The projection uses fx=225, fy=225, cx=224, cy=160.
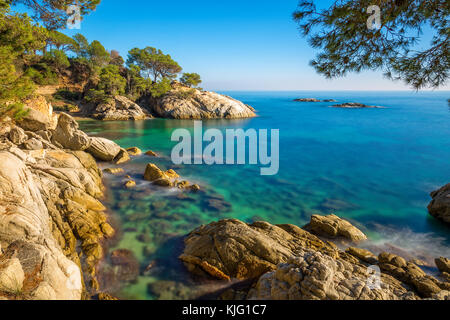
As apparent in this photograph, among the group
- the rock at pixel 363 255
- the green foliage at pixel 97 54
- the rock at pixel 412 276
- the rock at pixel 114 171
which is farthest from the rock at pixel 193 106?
the rock at pixel 412 276

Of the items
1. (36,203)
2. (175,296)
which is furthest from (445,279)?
(36,203)

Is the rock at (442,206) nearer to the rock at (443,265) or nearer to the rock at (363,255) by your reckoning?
the rock at (443,265)

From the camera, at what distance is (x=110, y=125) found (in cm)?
3064

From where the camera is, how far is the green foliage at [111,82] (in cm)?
3625

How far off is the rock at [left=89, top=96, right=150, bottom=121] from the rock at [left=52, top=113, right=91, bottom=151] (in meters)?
22.9

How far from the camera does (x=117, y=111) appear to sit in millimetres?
35938

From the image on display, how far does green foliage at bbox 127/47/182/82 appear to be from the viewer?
4400cm

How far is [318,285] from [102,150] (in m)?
14.8

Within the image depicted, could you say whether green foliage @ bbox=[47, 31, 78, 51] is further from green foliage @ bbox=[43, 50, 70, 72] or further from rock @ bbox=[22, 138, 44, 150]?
rock @ bbox=[22, 138, 44, 150]

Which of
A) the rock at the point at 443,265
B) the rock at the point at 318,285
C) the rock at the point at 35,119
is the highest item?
the rock at the point at 35,119

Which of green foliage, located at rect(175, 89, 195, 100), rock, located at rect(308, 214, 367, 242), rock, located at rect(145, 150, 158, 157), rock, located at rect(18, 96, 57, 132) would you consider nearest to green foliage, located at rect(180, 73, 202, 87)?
green foliage, located at rect(175, 89, 195, 100)

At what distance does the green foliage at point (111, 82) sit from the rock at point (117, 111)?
129cm
